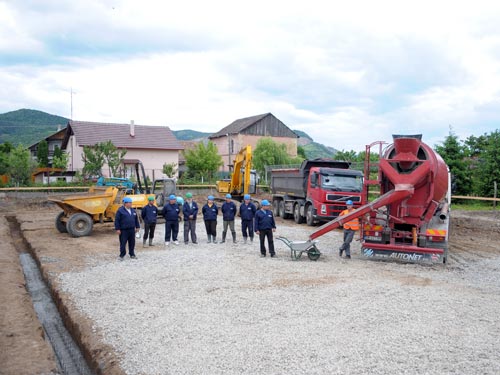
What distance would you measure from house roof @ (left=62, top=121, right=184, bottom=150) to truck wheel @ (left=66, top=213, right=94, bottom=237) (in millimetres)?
25547

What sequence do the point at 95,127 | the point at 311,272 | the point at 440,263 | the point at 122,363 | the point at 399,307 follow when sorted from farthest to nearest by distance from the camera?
the point at 95,127
the point at 440,263
the point at 311,272
the point at 399,307
the point at 122,363

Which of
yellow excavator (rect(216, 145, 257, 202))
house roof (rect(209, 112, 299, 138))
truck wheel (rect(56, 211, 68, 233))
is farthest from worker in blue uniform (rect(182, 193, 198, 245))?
house roof (rect(209, 112, 299, 138))

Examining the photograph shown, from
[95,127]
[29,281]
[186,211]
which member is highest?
[95,127]

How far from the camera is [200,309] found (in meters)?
7.32

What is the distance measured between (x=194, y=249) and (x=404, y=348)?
8804 mm

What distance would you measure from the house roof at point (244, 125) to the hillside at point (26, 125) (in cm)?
4578

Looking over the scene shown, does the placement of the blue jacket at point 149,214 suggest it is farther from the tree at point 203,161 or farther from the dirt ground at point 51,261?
the tree at point 203,161

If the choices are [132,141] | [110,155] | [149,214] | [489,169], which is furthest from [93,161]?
[489,169]

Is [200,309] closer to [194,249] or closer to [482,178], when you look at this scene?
[194,249]

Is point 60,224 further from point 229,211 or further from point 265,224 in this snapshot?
point 265,224

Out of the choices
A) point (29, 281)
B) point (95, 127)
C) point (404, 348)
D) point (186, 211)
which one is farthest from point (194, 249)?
point (95, 127)

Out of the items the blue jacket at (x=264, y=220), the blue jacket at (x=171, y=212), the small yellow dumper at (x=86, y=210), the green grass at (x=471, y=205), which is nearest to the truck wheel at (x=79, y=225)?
the small yellow dumper at (x=86, y=210)

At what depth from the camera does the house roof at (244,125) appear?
58662mm

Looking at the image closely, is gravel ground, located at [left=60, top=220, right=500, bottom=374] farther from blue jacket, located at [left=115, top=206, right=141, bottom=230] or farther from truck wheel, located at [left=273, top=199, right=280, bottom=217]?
truck wheel, located at [left=273, top=199, right=280, bottom=217]
